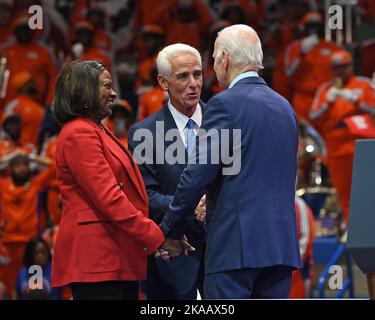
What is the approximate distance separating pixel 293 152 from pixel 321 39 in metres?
7.15

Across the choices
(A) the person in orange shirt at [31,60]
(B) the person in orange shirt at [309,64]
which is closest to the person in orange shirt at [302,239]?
(B) the person in orange shirt at [309,64]

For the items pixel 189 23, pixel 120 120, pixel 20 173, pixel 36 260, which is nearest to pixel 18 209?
pixel 20 173

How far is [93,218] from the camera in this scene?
13.7 ft

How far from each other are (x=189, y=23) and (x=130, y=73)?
2.84ft

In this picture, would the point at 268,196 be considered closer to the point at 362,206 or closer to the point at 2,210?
the point at 362,206

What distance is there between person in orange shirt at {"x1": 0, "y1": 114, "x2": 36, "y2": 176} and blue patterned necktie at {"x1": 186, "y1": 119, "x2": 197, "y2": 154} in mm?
5203

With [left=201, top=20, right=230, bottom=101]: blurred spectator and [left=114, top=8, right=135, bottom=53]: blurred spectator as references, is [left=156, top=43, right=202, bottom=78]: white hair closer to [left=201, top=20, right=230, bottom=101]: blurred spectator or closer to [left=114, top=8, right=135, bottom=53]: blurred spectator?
[left=201, top=20, right=230, bottom=101]: blurred spectator

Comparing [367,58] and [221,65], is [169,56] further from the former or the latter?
[367,58]

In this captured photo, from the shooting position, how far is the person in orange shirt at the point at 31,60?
1141 centimetres

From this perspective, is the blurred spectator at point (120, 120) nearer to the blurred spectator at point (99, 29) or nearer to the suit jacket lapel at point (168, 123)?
the blurred spectator at point (99, 29)

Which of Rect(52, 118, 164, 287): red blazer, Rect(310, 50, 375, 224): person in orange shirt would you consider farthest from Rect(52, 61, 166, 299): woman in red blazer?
Rect(310, 50, 375, 224): person in orange shirt

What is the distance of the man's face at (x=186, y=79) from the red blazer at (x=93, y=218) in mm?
588

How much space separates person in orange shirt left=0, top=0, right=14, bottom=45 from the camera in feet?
39.4
